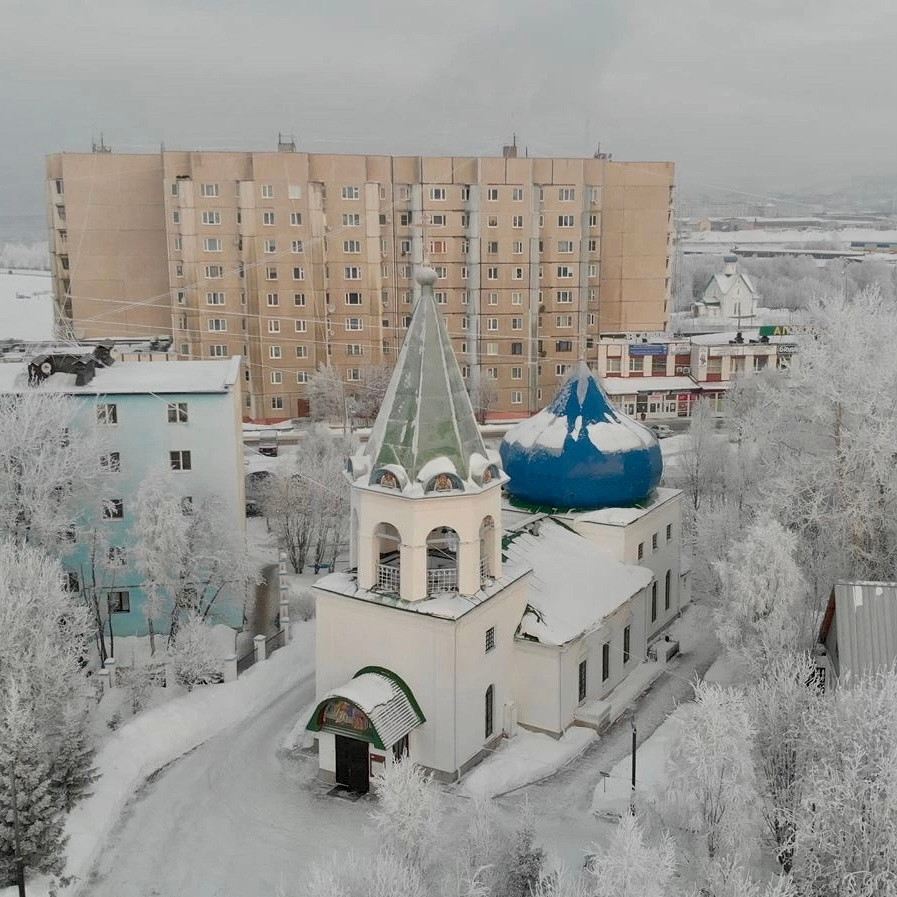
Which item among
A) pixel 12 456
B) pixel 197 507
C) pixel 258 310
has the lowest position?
pixel 197 507

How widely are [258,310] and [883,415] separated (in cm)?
3638

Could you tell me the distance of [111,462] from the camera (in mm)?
28203

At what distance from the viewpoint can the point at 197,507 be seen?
91.9ft

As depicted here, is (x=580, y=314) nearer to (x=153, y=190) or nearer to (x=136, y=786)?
(x=153, y=190)

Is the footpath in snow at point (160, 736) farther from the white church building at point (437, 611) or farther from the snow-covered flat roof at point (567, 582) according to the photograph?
the snow-covered flat roof at point (567, 582)

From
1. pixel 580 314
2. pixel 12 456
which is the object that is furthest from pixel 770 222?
pixel 12 456

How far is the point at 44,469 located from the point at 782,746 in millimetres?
18029

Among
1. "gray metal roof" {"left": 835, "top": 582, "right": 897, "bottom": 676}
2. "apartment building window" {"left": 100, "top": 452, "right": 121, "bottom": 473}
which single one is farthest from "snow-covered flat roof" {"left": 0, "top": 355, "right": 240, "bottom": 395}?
"gray metal roof" {"left": 835, "top": 582, "right": 897, "bottom": 676}

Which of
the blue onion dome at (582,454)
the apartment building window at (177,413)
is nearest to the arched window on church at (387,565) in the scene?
the blue onion dome at (582,454)

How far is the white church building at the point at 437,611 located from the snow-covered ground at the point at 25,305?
45120 millimetres

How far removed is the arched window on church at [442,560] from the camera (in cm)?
2098

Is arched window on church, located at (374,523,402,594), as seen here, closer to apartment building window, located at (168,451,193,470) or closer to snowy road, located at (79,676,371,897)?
snowy road, located at (79,676,371,897)

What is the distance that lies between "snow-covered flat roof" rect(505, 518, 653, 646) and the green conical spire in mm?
4162

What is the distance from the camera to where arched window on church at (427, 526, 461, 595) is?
21.0 meters
